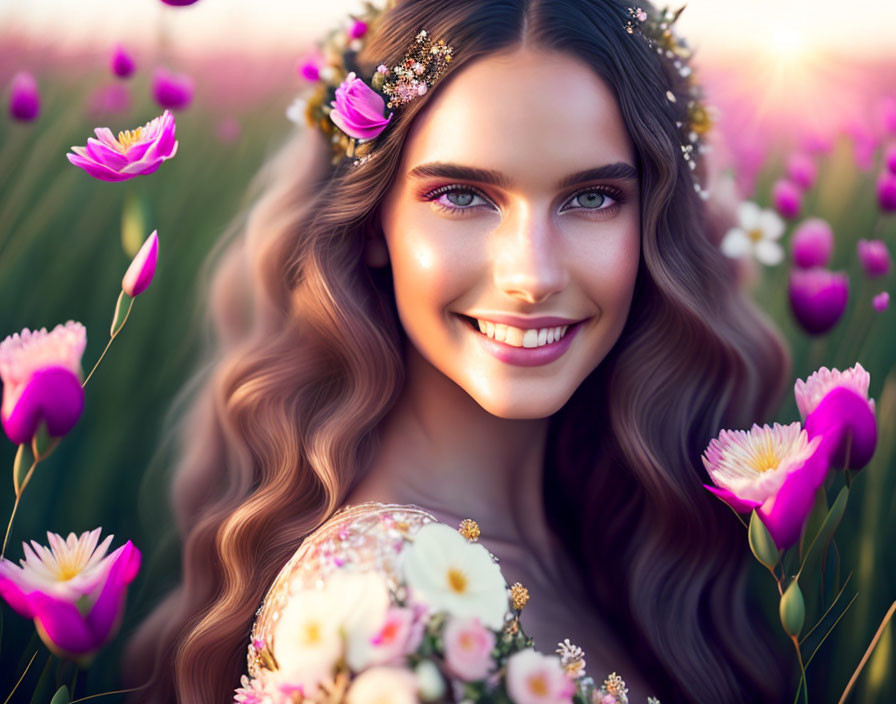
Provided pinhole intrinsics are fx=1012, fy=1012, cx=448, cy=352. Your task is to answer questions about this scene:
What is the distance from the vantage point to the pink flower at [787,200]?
6.82 feet

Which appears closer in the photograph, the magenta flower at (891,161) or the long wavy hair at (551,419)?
the long wavy hair at (551,419)

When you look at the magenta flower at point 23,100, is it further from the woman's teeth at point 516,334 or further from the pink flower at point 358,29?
the woman's teeth at point 516,334

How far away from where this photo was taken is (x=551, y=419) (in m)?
2.02

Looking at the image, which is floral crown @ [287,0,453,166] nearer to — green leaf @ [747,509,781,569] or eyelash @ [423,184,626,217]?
eyelash @ [423,184,626,217]

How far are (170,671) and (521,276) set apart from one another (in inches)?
39.0

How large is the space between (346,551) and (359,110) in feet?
2.27

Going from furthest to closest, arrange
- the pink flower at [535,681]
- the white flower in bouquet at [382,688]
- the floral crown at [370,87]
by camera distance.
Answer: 1. the floral crown at [370,87]
2. the pink flower at [535,681]
3. the white flower in bouquet at [382,688]

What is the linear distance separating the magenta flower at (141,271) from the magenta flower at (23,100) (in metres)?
0.59

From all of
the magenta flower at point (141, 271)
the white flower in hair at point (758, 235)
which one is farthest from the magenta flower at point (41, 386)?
the white flower in hair at point (758, 235)

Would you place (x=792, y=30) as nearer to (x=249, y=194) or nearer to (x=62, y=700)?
(x=249, y=194)

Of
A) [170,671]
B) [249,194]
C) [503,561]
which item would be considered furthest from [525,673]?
[249,194]

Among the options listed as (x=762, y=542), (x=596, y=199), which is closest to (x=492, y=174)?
(x=596, y=199)

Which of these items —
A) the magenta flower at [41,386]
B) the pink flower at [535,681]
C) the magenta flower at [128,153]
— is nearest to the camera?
the pink flower at [535,681]

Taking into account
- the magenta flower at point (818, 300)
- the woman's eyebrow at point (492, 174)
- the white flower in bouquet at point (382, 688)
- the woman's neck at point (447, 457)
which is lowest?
the woman's neck at point (447, 457)
